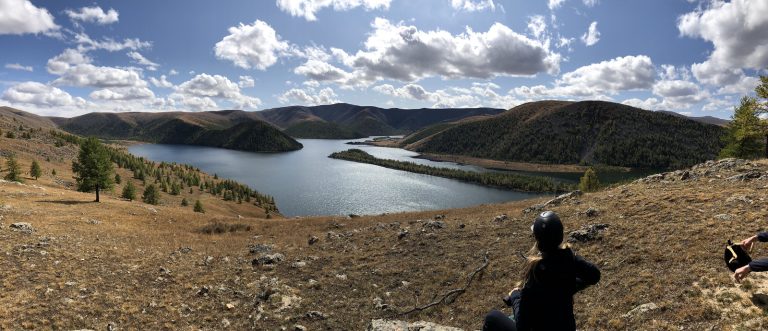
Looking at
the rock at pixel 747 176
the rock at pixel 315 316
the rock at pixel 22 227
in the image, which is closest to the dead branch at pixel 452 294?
the rock at pixel 315 316

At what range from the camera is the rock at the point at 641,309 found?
11.2 meters

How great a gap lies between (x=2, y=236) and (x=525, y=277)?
3179cm

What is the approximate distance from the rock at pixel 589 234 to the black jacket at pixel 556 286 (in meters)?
14.8

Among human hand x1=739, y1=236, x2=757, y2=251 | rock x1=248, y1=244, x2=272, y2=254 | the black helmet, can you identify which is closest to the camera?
the black helmet

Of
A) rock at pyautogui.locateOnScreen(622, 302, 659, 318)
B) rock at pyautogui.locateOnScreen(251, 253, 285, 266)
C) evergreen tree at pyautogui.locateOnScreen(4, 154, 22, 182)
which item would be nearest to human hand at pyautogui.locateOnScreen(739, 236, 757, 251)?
rock at pyautogui.locateOnScreen(622, 302, 659, 318)

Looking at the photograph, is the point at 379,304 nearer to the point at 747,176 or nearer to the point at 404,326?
the point at 404,326

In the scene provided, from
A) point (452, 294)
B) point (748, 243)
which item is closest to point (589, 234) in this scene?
point (452, 294)

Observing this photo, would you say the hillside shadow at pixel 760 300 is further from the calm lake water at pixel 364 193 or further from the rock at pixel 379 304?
the calm lake water at pixel 364 193

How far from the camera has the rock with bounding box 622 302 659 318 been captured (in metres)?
11.2

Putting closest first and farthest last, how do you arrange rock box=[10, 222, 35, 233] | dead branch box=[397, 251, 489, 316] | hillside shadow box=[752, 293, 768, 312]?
hillside shadow box=[752, 293, 768, 312], dead branch box=[397, 251, 489, 316], rock box=[10, 222, 35, 233]

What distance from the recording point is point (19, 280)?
17.4m

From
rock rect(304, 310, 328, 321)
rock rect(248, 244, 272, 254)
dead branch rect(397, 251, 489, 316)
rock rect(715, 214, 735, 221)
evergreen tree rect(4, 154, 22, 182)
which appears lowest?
rock rect(248, 244, 272, 254)

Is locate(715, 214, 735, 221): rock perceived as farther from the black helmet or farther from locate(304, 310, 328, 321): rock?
locate(304, 310, 328, 321): rock

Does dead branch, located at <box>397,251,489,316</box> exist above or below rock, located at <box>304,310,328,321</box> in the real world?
above
